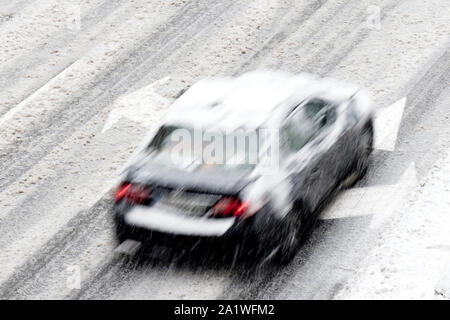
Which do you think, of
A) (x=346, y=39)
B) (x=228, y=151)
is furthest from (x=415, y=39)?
(x=228, y=151)

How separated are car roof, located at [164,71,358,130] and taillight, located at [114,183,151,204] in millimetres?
974

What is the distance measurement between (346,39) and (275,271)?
658cm

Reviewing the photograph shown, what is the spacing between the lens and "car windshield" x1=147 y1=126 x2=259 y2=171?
10.1 meters

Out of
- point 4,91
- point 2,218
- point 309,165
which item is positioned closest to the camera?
point 309,165

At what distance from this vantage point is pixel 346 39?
15766 millimetres

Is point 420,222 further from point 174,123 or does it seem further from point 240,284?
point 174,123

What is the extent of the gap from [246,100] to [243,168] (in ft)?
3.90

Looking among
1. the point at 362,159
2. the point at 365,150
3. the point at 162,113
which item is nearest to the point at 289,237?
the point at 362,159

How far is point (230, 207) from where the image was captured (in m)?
9.74

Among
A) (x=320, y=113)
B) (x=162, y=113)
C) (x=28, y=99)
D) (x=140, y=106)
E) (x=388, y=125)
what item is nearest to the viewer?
(x=320, y=113)

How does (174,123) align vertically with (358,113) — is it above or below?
above

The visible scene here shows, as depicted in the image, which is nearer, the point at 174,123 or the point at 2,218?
the point at 174,123

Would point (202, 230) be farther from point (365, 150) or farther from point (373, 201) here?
point (365, 150)

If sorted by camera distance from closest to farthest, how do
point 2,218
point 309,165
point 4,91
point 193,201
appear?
point 193,201 → point 309,165 → point 2,218 → point 4,91
